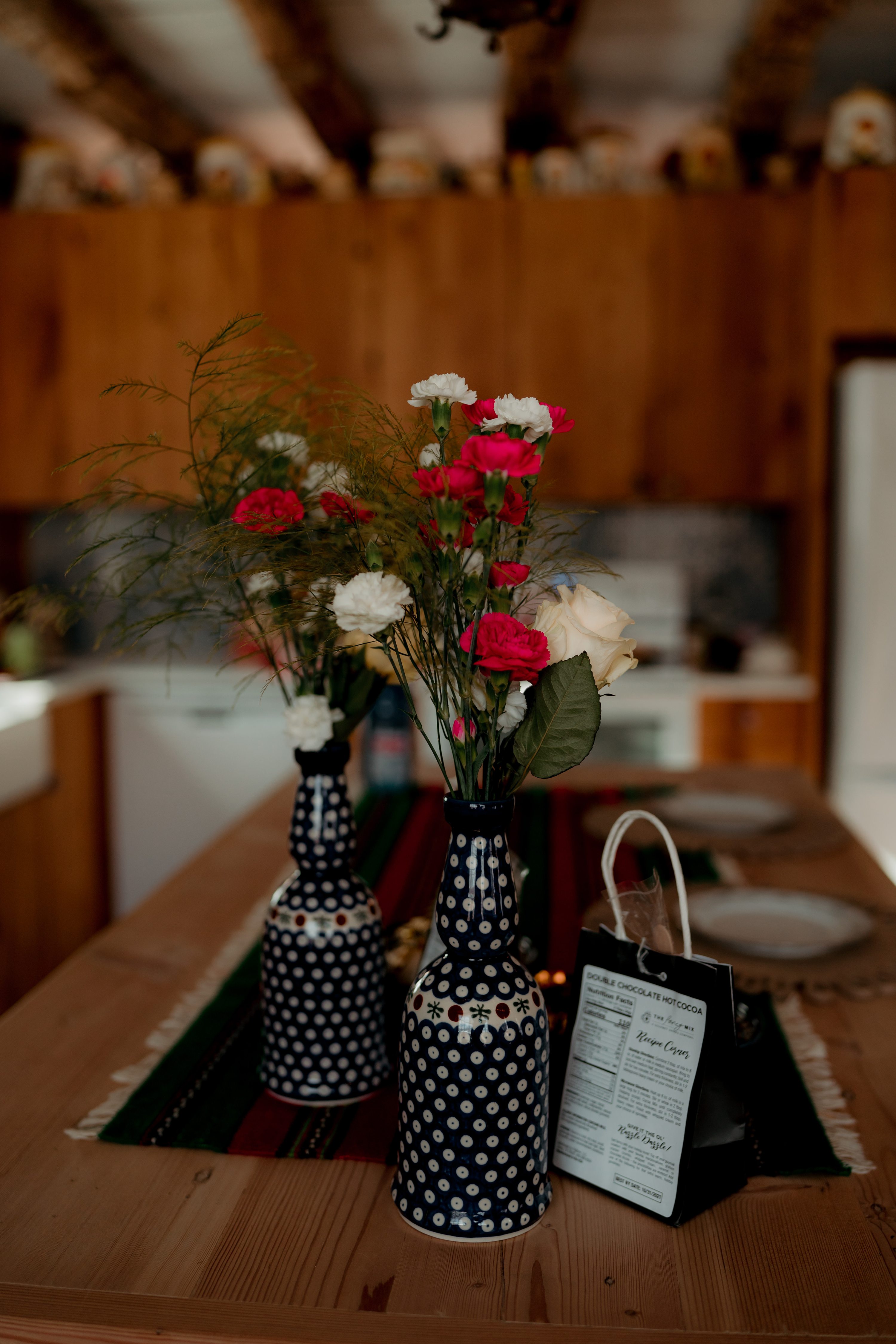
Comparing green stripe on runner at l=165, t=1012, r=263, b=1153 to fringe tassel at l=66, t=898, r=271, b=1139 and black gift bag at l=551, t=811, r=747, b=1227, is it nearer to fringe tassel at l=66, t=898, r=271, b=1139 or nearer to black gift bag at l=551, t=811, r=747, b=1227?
fringe tassel at l=66, t=898, r=271, b=1139

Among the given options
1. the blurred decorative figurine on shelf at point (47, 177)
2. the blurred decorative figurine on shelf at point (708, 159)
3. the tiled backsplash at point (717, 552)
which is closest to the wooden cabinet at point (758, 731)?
the tiled backsplash at point (717, 552)

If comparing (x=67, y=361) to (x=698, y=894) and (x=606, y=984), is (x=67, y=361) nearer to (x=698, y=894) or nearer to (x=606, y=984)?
(x=698, y=894)

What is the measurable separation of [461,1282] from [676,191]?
10.7ft

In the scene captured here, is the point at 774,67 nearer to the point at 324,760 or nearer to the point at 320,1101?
the point at 324,760

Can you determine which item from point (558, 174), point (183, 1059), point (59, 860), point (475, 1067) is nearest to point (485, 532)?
point (475, 1067)

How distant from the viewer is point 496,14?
179 cm

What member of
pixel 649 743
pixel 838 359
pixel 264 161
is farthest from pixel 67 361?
pixel 838 359

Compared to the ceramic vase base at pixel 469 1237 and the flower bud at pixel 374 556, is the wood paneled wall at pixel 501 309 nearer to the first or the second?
the flower bud at pixel 374 556

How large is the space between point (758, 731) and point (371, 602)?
269cm

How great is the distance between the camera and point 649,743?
10.6 feet

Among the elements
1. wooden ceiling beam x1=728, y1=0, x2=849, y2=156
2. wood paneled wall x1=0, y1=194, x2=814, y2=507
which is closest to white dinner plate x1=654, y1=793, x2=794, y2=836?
wood paneled wall x1=0, y1=194, x2=814, y2=507

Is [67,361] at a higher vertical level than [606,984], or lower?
higher

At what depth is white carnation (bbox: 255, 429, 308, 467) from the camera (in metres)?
0.86

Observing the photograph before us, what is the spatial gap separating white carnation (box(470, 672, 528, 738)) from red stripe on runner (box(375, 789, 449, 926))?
460 millimetres
